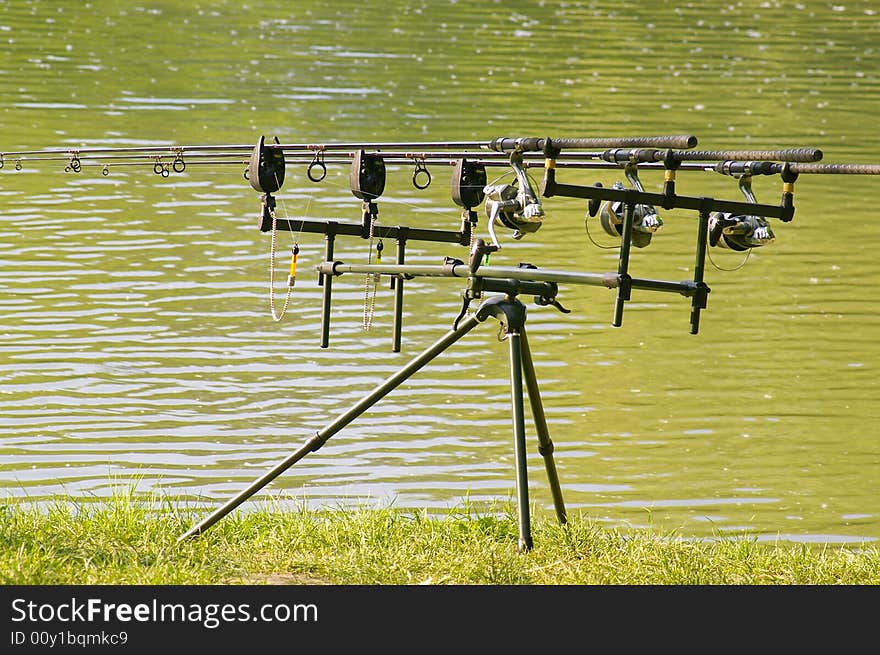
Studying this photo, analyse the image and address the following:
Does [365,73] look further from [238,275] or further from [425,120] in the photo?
[238,275]

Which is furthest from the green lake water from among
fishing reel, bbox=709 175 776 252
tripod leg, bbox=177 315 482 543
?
fishing reel, bbox=709 175 776 252

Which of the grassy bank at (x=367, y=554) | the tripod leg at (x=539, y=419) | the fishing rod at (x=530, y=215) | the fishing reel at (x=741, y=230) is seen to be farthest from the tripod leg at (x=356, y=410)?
the fishing reel at (x=741, y=230)

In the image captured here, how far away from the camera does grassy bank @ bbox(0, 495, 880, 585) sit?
5.41m

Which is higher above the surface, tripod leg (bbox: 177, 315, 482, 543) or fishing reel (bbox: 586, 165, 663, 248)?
fishing reel (bbox: 586, 165, 663, 248)

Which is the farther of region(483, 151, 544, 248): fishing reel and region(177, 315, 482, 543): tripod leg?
region(177, 315, 482, 543): tripod leg

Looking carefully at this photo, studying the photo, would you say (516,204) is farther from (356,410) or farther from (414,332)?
(414,332)

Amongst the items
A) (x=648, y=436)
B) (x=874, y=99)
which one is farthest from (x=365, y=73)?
(x=648, y=436)

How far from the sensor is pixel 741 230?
501 cm

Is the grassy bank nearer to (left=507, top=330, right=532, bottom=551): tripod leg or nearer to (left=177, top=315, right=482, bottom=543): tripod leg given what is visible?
(left=177, top=315, right=482, bottom=543): tripod leg

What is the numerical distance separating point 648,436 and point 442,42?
2132cm

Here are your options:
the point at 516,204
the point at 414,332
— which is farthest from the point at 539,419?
the point at 414,332

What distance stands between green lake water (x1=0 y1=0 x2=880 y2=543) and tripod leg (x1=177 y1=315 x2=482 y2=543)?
4.47ft

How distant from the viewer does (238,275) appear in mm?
12938

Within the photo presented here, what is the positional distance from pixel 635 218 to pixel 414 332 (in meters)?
6.34
